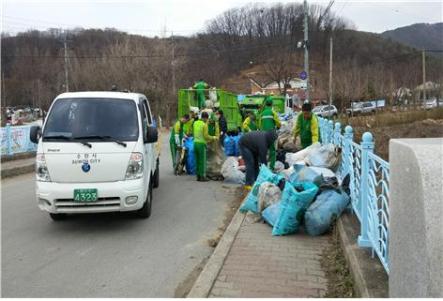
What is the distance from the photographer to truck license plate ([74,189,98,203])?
6.25 m

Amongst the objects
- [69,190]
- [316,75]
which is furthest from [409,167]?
[316,75]

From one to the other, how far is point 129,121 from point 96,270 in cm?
281

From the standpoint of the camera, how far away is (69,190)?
6246mm

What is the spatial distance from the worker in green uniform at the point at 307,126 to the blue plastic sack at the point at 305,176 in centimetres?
269

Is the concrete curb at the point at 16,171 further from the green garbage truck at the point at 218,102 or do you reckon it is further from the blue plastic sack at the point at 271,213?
the blue plastic sack at the point at 271,213

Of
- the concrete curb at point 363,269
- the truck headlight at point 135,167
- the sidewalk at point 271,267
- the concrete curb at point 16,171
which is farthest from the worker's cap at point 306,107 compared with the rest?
the concrete curb at point 16,171

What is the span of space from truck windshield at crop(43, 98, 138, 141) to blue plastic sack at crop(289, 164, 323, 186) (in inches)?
99.1

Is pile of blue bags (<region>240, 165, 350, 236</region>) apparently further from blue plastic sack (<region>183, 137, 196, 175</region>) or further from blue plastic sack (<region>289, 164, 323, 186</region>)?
blue plastic sack (<region>183, 137, 196, 175</region>)

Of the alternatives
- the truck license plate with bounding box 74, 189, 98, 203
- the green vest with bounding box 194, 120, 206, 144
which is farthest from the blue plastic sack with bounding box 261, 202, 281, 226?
the green vest with bounding box 194, 120, 206, 144

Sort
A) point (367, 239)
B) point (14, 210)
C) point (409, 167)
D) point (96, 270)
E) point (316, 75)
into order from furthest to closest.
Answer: point (316, 75)
point (14, 210)
point (96, 270)
point (367, 239)
point (409, 167)

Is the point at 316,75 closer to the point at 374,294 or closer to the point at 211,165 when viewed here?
the point at 211,165

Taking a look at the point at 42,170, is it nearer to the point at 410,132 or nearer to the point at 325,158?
the point at 325,158

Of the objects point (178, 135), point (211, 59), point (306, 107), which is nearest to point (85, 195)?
point (306, 107)

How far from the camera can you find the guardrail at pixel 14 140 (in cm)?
1672
